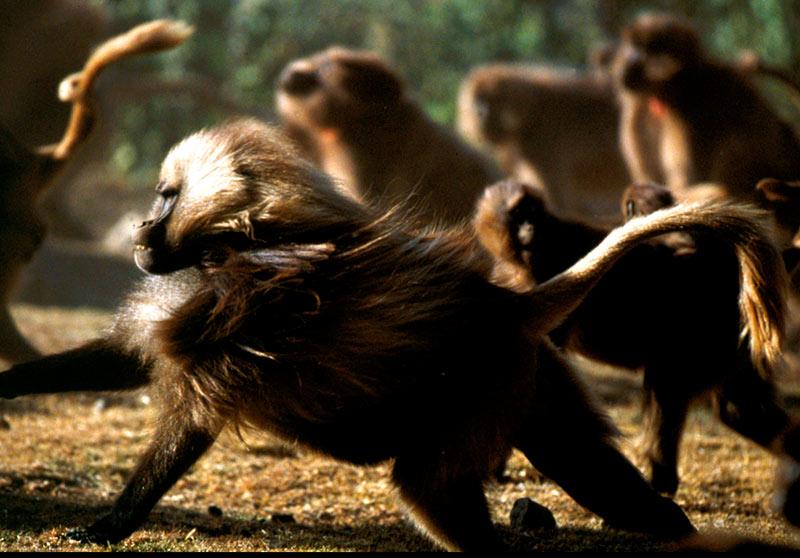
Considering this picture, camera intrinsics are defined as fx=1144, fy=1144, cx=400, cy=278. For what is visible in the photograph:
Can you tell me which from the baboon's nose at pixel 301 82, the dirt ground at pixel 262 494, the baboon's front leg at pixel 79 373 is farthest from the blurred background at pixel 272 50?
the baboon's front leg at pixel 79 373

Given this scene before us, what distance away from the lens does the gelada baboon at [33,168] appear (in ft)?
16.8

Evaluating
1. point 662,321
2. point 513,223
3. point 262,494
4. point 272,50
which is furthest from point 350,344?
point 272,50

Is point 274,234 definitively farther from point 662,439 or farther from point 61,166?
point 61,166

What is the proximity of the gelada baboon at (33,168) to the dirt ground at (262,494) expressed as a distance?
738mm

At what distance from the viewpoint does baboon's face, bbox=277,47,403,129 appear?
7273 millimetres

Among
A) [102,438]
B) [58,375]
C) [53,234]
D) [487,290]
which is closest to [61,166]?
[102,438]

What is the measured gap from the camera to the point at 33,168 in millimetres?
5406

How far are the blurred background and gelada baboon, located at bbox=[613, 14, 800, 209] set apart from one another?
2.35m

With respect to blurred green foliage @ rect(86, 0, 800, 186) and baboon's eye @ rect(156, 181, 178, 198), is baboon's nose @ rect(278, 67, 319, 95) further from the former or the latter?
blurred green foliage @ rect(86, 0, 800, 186)

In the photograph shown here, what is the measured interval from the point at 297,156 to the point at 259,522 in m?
1.13

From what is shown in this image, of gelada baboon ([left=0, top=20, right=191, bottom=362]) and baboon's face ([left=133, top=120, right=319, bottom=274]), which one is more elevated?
baboon's face ([left=133, top=120, right=319, bottom=274])

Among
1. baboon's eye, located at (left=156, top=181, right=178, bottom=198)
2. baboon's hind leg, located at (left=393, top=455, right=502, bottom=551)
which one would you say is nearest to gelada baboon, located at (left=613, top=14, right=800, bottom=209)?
baboon's hind leg, located at (left=393, top=455, right=502, bottom=551)

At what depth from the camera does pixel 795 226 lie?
4.80 m

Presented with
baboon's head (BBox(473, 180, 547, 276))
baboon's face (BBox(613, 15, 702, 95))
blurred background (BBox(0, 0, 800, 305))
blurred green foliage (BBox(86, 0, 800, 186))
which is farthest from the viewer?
blurred green foliage (BBox(86, 0, 800, 186))
